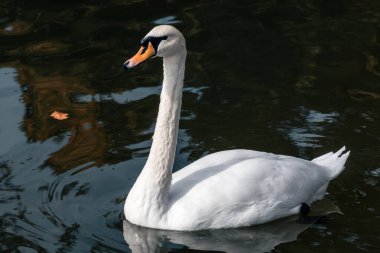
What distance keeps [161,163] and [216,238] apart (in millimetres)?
753

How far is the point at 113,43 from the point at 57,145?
323 centimetres

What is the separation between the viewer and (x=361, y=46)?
11.4 m

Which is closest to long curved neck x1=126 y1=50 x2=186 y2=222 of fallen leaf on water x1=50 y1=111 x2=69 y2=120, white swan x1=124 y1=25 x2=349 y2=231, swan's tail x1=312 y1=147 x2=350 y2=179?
white swan x1=124 y1=25 x2=349 y2=231

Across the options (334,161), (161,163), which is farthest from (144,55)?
(334,161)

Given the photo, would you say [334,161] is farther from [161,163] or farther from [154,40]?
[154,40]

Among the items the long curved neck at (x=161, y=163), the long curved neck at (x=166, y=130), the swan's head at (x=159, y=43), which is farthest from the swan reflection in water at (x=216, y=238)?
the swan's head at (x=159, y=43)

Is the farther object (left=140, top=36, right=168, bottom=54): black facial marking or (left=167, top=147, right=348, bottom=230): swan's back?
(left=167, top=147, right=348, bottom=230): swan's back

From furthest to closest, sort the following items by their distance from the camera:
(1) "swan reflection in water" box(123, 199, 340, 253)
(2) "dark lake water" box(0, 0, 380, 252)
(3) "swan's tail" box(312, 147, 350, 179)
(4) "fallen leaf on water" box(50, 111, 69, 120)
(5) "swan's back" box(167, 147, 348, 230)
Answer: (4) "fallen leaf on water" box(50, 111, 69, 120) → (3) "swan's tail" box(312, 147, 350, 179) → (2) "dark lake water" box(0, 0, 380, 252) → (5) "swan's back" box(167, 147, 348, 230) → (1) "swan reflection in water" box(123, 199, 340, 253)

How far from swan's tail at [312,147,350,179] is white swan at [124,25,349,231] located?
0.43 meters

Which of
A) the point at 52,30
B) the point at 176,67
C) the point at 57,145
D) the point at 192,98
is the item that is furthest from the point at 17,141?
the point at 52,30

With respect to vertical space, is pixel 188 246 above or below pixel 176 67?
below

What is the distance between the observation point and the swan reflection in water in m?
7.00

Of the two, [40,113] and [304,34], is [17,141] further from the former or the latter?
[304,34]

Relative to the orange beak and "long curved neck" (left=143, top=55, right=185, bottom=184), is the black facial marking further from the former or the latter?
"long curved neck" (left=143, top=55, right=185, bottom=184)
